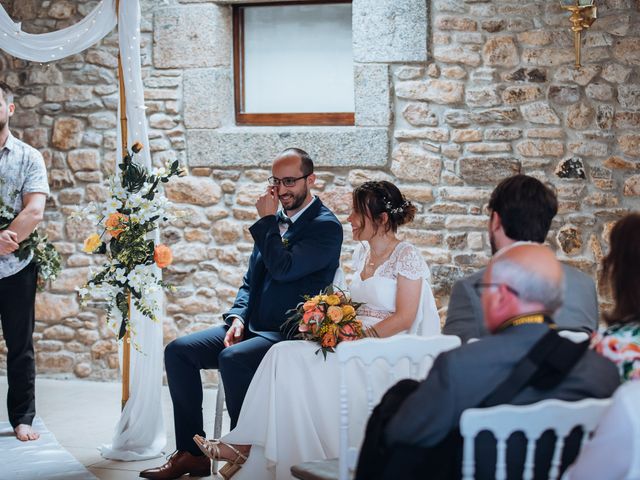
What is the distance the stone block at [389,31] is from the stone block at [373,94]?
0.19 ft

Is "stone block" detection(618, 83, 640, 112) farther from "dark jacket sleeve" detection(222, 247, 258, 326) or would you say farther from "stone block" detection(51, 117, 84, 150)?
"stone block" detection(51, 117, 84, 150)

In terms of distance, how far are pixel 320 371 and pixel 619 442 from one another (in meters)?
→ 2.01

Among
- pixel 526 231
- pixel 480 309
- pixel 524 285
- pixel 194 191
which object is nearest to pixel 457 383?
pixel 524 285

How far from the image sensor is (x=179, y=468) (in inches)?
164

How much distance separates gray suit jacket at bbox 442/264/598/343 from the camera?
301 cm

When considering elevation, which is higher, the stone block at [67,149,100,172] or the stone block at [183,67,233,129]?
the stone block at [183,67,233,129]

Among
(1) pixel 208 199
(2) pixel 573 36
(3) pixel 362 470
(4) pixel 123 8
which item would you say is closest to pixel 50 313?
(1) pixel 208 199

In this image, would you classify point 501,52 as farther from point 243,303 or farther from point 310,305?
point 310,305

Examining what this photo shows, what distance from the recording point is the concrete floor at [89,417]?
4.42 metres

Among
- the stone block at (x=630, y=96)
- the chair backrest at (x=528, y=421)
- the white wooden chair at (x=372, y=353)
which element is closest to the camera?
the chair backrest at (x=528, y=421)

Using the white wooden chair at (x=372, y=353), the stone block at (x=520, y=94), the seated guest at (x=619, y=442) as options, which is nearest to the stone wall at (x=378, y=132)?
the stone block at (x=520, y=94)

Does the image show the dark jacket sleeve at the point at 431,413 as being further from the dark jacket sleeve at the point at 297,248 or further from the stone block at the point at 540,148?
the stone block at the point at 540,148

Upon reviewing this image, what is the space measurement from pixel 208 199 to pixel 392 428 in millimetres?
3904

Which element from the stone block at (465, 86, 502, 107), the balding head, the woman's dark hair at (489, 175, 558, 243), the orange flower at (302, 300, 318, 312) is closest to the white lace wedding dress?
the orange flower at (302, 300, 318, 312)
